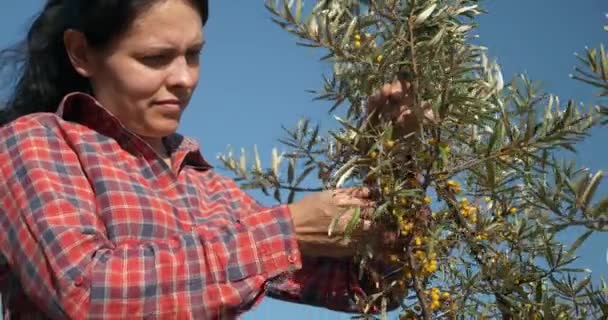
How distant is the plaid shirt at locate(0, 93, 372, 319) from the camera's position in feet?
4.45

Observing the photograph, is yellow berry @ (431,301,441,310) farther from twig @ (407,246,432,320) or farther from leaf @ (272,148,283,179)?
leaf @ (272,148,283,179)

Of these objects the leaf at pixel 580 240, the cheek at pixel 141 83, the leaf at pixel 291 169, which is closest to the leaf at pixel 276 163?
the leaf at pixel 291 169

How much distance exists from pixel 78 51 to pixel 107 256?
612 millimetres

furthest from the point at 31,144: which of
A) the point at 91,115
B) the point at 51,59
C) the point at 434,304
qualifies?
the point at 434,304

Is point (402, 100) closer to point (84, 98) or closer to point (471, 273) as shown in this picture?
point (471, 273)

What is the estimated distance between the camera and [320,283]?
1.84m

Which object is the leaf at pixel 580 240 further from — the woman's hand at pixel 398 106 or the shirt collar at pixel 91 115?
the shirt collar at pixel 91 115

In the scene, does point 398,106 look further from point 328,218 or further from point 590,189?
point 590,189

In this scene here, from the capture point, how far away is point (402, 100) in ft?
4.81

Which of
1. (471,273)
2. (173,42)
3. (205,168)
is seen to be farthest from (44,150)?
(471,273)

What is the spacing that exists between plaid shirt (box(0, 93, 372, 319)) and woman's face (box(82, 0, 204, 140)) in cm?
4

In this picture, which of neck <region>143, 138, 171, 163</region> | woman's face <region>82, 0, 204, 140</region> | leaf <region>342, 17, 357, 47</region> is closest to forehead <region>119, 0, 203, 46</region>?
woman's face <region>82, 0, 204, 140</region>

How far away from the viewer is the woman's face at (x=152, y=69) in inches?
64.6

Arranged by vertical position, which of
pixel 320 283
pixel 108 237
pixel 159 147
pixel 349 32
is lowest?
pixel 320 283
